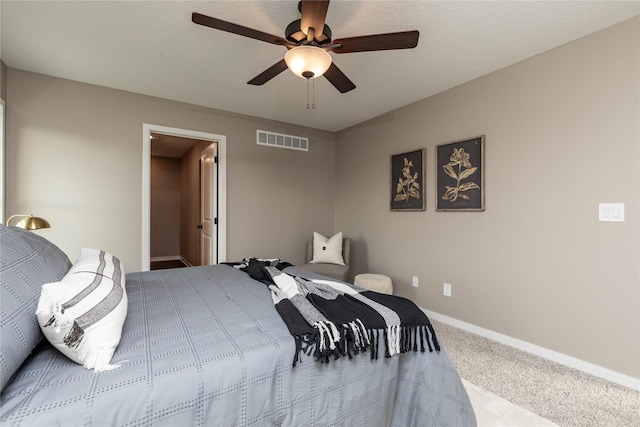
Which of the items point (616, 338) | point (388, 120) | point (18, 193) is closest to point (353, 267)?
point (388, 120)

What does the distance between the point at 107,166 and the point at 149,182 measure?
412 millimetres

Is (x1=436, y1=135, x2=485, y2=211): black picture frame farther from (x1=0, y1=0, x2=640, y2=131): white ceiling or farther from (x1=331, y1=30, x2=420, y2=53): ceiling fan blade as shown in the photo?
(x1=331, y1=30, x2=420, y2=53): ceiling fan blade

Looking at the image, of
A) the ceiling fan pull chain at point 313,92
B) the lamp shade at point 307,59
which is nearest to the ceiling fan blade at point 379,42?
the lamp shade at point 307,59

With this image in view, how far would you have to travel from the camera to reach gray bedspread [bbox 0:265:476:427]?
82 cm

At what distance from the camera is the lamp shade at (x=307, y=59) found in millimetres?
1748

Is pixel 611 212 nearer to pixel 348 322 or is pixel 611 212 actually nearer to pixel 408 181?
pixel 408 181

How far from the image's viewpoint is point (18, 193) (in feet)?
8.81

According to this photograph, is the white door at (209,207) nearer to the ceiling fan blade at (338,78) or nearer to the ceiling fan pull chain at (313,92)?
the ceiling fan pull chain at (313,92)

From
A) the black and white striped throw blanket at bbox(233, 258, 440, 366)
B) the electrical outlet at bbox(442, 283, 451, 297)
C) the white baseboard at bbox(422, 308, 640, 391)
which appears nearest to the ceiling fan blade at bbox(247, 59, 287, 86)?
the black and white striped throw blanket at bbox(233, 258, 440, 366)

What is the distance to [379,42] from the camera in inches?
69.2

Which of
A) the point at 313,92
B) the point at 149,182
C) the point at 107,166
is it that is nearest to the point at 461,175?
the point at 313,92

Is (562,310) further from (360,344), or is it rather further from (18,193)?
(18,193)

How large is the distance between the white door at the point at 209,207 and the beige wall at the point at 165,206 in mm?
3035

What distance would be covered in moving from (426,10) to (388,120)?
189 cm
